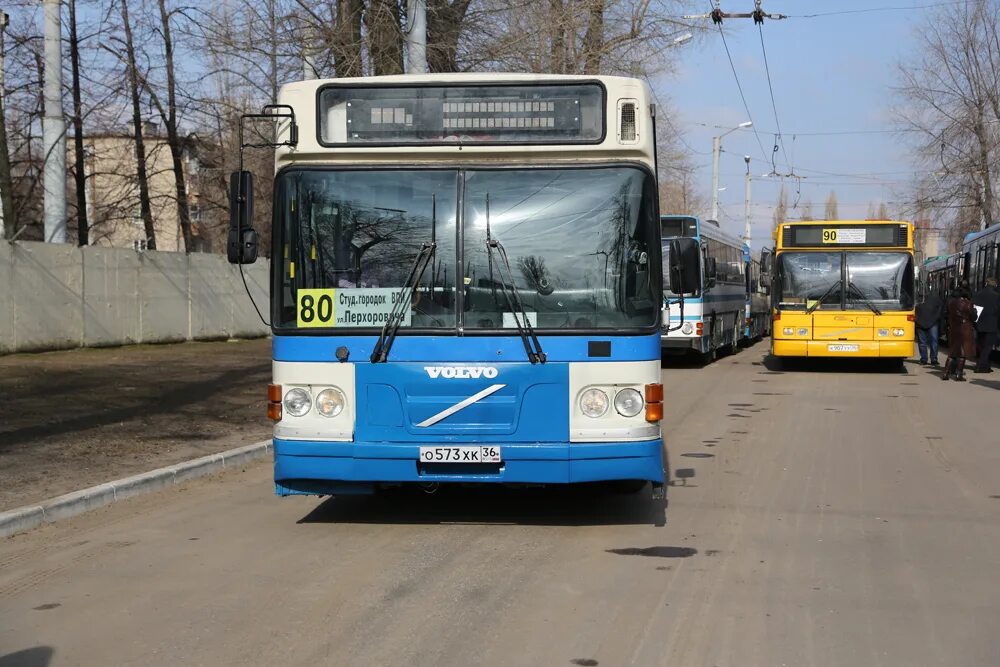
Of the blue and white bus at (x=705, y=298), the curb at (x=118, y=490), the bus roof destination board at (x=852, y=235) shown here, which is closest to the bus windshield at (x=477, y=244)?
the curb at (x=118, y=490)

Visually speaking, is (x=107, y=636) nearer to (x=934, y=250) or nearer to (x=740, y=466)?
(x=740, y=466)

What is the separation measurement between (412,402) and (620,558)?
1.64 meters

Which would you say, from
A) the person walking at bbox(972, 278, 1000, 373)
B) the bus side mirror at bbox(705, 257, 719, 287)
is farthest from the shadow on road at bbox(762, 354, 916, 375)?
the bus side mirror at bbox(705, 257, 719, 287)

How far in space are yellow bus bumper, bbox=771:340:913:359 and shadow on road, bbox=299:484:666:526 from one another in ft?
46.0

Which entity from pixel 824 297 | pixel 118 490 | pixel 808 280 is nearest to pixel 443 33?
pixel 808 280

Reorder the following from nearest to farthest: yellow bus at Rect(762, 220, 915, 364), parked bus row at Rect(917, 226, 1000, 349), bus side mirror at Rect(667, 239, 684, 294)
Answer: bus side mirror at Rect(667, 239, 684, 294) < yellow bus at Rect(762, 220, 915, 364) < parked bus row at Rect(917, 226, 1000, 349)

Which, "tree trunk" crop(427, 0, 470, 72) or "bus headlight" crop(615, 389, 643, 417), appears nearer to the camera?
"bus headlight" crop(615, 389, 643, 417)

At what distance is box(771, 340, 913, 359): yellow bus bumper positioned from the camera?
73.2 ft

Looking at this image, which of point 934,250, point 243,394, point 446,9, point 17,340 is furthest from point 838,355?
point 934,250

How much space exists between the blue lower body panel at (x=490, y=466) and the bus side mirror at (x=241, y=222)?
49.4 inches

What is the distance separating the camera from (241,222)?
761 cm

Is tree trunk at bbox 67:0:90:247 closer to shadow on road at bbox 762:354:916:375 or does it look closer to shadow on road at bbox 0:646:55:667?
shadow on road at bbox 762:354:916:375

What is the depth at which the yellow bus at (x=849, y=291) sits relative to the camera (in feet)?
73.1

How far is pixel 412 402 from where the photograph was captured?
7449 mm
